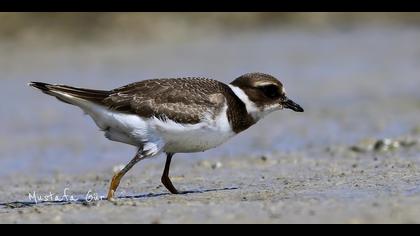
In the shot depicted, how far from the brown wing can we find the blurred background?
11.4ft

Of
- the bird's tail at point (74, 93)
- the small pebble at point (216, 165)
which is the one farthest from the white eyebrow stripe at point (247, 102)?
the small pebble at point (216, 165)

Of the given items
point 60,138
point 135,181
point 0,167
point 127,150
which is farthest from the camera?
point 60,138

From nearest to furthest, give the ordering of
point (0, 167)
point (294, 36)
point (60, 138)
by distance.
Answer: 1. point (0, 167)
2. point (60, 138)
3. point (294, 36)

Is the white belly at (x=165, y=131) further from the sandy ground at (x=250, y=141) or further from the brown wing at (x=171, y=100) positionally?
the sandy ground at (x=250, y=141)

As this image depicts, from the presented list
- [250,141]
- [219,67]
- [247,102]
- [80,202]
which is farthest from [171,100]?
[219,67]

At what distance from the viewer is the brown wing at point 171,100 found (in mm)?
8359

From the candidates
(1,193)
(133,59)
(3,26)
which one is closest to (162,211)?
(1,193)

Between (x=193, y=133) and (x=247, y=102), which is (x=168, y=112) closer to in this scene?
(x=193, y=133)

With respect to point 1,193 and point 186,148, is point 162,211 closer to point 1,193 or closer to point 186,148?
point 186,148

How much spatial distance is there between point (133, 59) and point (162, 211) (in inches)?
595

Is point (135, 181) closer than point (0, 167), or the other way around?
point (135, 181)

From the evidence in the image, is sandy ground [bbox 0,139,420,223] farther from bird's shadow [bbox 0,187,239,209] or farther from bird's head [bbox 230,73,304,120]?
bird's head [bbox 230,73,304,120]

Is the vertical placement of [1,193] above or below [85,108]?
below

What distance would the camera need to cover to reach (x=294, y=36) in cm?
2586
